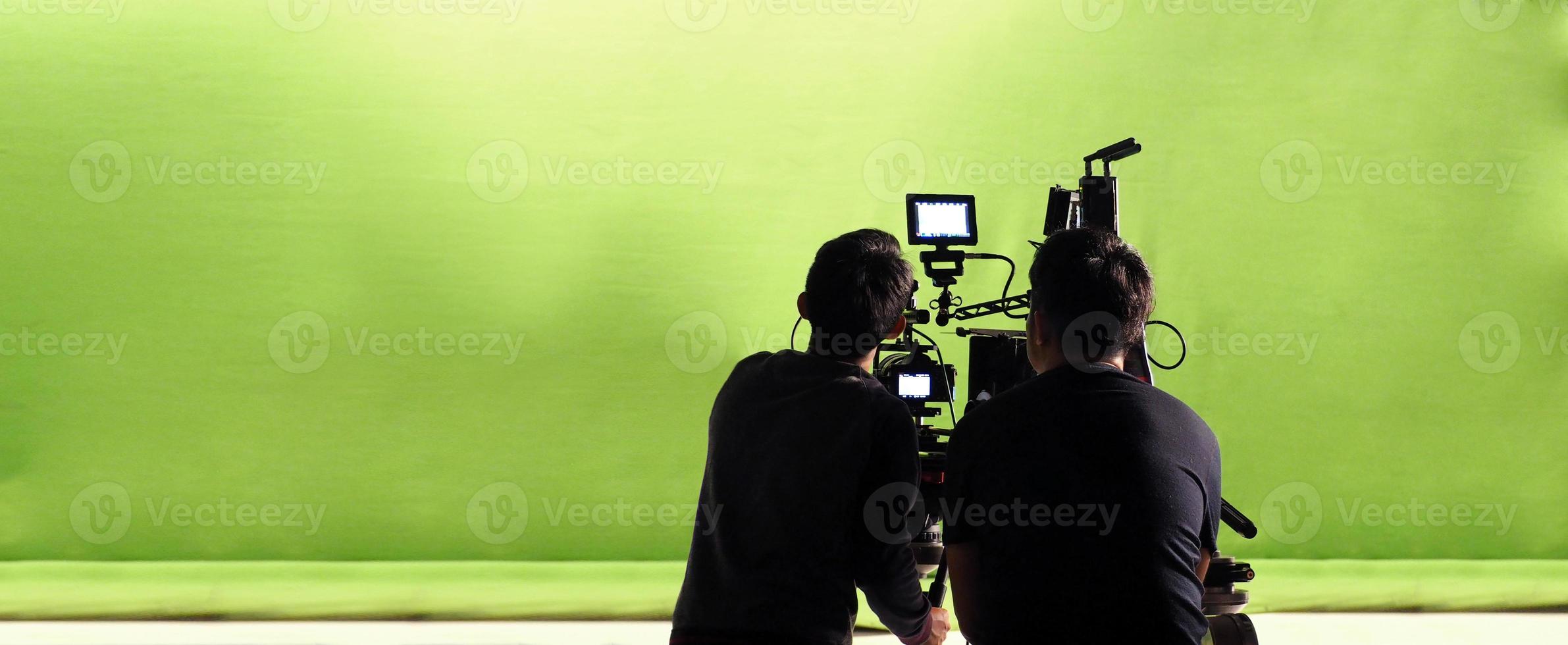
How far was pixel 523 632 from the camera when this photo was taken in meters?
2.92

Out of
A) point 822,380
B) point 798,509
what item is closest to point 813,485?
point 798,509

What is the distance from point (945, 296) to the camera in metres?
2.05

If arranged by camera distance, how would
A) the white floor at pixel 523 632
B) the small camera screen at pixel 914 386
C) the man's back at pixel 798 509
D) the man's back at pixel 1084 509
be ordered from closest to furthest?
the man's back at pixel 1084 509
the man's back at pixel 798 509
the small camera screen at pixel 914 386
the white floor at pixel 523 632

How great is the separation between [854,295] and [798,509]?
1.03 ft

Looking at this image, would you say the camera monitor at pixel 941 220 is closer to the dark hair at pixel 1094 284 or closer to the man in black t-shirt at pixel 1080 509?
the dark hair at pixel 1094 284

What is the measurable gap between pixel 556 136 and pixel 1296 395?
101 inches

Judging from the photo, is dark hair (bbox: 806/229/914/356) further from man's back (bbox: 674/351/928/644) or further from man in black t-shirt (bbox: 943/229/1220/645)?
man in black t-shirt (bbox: 943/229/1220/645)

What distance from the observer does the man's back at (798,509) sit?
1.25 m

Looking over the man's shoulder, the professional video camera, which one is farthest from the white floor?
the man's shoulder

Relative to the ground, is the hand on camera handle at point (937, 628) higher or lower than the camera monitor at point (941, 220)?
lower

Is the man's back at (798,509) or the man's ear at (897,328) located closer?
the man's back at (798,509)

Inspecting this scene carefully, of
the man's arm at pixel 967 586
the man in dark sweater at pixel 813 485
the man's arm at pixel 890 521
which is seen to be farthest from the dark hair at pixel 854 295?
the man's arm at pixel 967 586

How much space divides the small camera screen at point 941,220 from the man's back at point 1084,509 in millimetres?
899

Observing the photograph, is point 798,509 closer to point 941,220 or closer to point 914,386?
point 914,386
